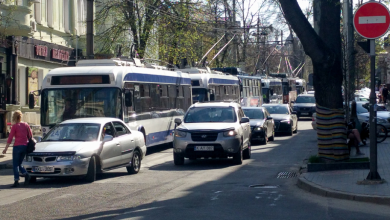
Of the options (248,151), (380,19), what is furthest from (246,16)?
(380,19)

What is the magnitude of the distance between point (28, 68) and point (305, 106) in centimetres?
2115

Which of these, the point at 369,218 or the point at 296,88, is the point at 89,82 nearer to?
the point at 369,218

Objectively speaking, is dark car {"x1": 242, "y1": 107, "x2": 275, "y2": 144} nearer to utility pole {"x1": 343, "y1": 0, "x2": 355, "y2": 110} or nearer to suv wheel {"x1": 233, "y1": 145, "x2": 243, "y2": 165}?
utility pole {"x1": 343, "y1": 0, "x2": 355, "y2": 110}

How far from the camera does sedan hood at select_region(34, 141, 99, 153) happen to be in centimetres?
1259

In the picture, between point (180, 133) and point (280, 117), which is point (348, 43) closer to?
point (180, 133)

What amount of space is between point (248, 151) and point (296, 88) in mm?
51068

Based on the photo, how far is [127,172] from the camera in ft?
49.4

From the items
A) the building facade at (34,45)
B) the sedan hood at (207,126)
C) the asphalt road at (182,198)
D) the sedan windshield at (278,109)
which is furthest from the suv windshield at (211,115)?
the sedan windshield at (278,109)

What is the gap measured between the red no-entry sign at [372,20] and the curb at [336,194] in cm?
297

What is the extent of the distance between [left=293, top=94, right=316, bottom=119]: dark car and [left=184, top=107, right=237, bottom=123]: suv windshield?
82.6ft

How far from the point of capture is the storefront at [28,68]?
87.4 ft

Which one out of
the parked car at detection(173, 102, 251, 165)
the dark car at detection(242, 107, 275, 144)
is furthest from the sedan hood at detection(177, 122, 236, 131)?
the dark car at detection(242, 107, 275, 144)

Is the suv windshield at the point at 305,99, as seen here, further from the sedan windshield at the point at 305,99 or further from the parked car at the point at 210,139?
the parked car at the point at 210,139

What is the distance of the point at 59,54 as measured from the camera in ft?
104
